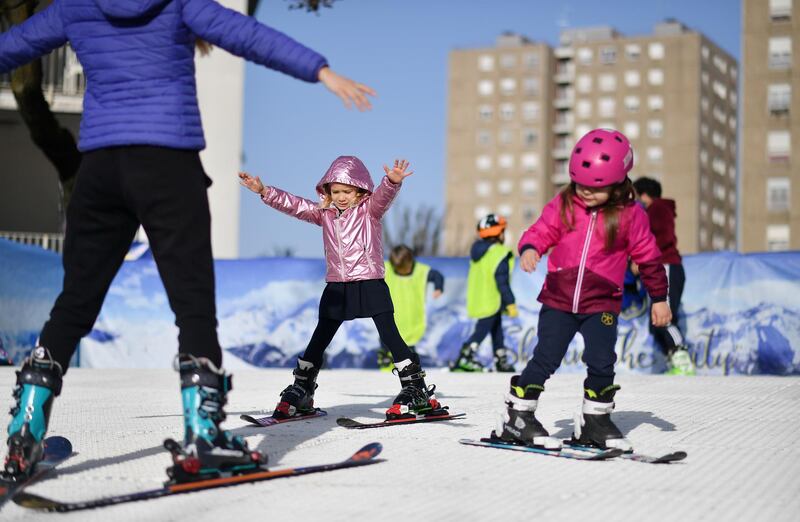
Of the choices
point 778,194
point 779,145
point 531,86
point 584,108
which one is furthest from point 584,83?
point 778,194

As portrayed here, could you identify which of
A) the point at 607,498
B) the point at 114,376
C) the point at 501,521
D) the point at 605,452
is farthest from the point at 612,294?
the point at 114,376

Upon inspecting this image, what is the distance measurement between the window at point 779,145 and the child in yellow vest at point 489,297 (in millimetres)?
65980

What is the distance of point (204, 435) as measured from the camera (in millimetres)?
3693

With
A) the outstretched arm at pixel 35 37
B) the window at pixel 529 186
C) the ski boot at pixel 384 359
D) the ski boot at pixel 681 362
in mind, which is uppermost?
the window at pixel 529 186

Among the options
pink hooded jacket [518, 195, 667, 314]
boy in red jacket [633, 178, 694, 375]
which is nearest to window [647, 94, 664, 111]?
boy in red jacket [633, 178, 694, 375]

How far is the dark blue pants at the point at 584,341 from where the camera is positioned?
4719 millimetres

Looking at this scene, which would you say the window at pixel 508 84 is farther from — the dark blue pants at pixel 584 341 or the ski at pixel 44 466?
the ski at pixel 44 466

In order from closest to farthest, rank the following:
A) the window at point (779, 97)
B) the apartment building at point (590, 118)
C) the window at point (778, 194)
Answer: the window at point (778, 194)
the window at point (779, 97)
the apartment building at point (590, 118)

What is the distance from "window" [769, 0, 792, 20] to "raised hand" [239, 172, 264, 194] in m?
Answer: 73.7

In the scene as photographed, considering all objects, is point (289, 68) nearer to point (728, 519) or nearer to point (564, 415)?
point (728, 519)

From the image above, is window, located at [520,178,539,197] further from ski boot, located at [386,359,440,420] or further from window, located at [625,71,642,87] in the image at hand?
ski boot, located at [386,359,440,420]

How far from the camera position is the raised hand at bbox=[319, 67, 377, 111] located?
3.64 metres

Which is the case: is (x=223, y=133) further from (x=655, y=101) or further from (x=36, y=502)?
(x=655, y=101)

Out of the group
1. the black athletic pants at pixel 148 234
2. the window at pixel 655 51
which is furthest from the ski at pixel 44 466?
the window at pixel 655 51
